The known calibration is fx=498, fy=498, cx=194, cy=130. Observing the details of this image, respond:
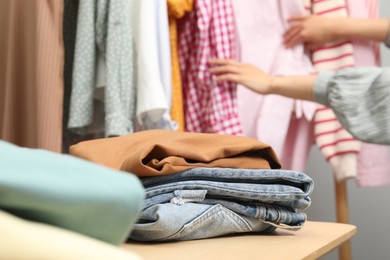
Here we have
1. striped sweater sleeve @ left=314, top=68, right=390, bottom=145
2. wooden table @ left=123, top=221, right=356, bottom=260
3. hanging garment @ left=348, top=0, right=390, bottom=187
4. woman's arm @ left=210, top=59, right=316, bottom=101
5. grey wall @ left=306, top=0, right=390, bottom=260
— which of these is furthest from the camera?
grey wall @ left=306, top=0, right=390, bottom=260

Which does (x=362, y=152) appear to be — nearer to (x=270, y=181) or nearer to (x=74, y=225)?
(x=270, y=181)

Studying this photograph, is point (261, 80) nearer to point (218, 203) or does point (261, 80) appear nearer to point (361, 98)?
point (361, 98)

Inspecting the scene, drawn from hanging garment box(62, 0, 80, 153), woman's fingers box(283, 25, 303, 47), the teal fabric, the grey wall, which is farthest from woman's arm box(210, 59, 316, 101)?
the teal fabric

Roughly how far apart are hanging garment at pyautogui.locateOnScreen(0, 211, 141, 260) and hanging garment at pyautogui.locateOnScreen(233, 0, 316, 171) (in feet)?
2.97

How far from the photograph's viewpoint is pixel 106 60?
1.04 meters

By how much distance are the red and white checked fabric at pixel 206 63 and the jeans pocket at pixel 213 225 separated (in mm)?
560

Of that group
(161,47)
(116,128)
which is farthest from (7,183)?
(161,47)

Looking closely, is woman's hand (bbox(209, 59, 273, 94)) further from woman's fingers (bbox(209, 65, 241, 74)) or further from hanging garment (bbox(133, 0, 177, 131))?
hanging garment (bbox(133, 0, 177, 131))

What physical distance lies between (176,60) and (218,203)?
2.26ft

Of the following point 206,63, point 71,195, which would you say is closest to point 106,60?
point 206,63

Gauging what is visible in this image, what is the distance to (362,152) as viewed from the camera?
1.07 meters

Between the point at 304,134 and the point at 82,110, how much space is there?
50 centimetres

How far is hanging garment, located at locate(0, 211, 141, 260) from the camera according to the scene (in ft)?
0.66

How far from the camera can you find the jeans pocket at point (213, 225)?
20.0 inches
